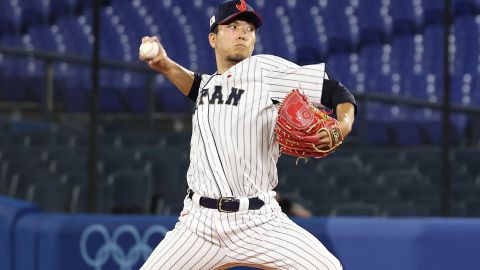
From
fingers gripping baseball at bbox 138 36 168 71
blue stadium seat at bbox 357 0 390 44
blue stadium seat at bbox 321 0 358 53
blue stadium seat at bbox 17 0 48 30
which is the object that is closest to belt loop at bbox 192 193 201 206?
fingers gripping baseball at bbox 138 36 168 71

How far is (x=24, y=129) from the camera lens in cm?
919

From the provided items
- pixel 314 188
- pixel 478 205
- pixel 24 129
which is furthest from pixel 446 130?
pixel 24 129

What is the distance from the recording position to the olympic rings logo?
4910 mm

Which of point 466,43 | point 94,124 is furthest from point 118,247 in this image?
point 466,43

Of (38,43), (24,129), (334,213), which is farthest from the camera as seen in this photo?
(38,43)

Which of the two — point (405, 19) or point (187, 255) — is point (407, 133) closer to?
point (405, 19)

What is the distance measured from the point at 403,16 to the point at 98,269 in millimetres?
6085

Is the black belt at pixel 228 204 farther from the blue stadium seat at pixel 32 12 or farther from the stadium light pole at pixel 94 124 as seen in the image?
the blue stadium seat at pixel 32 12

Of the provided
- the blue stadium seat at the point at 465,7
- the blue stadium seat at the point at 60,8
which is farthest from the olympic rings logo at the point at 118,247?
the blue stadium seat at the point at 60,8

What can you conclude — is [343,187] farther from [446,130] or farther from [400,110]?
[446,130]

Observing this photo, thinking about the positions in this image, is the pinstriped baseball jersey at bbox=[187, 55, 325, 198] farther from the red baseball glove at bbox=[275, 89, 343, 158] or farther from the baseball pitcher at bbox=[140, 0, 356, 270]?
the red baseball glove at bbox=[275, 89, 343, 158]

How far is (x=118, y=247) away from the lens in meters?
4.97

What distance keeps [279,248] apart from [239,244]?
0.14 m

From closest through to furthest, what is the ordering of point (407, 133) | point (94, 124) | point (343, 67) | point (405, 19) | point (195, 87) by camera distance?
point (195, 87) → point (94, 124) → point (407, 133) → point (343, 67) → point (405, 19)
